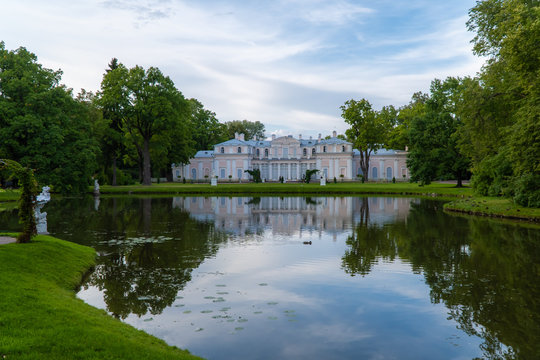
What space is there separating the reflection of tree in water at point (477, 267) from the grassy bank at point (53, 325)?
454cm

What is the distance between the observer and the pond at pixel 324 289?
582 centimetres

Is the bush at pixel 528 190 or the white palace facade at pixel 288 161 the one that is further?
the white palace facade at pixel 288 161

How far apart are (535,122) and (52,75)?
28.3 metres

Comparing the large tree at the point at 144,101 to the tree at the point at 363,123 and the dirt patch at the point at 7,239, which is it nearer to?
the tree at the point at 363,123

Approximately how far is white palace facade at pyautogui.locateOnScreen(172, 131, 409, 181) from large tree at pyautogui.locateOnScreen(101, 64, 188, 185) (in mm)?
18948

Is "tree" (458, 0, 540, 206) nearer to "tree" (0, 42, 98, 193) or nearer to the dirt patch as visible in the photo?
the dirt patch

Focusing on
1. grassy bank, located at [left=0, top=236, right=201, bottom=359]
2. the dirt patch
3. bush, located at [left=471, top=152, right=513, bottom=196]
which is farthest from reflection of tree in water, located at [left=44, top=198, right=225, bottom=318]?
bush, located at [left=471, top=152, right=513, bottom=196]

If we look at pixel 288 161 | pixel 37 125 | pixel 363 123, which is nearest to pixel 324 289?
pixel 37 125

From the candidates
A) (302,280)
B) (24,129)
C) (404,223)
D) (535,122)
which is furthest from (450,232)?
(24,129)

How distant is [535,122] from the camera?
49.8 feet

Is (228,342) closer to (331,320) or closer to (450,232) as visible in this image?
(331,320)

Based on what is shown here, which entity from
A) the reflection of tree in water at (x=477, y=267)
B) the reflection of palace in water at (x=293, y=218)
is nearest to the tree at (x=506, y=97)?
the reflection of tree in water at (x=477, y=267)

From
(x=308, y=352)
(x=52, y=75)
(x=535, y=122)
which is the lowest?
(x=308, y=352)

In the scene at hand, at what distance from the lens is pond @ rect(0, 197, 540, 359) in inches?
229
